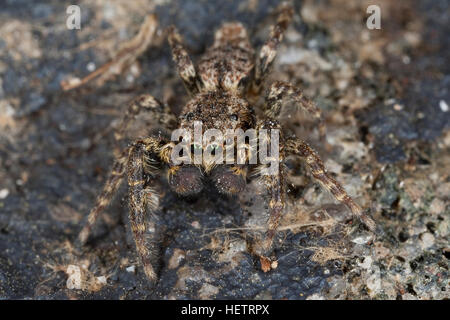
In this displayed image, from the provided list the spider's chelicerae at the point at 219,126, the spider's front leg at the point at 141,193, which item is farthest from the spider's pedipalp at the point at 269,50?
the spider's front leg at the point at 141,193

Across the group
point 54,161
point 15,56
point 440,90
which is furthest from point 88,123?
point 440,90

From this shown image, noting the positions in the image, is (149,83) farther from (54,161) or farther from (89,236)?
(89,236)

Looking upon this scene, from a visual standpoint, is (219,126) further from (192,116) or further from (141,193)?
(141,193)

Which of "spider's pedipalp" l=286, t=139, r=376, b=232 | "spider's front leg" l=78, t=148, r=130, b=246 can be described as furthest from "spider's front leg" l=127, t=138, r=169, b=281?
"spider's pedipalp" l=286, t=139, r=376, b=232

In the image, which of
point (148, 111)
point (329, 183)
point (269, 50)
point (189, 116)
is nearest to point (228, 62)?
point (269, 50)

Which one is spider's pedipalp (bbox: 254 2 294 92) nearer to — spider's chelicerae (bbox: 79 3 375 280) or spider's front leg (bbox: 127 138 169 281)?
spider's chelicerae (bbox: 79 3 375 280)

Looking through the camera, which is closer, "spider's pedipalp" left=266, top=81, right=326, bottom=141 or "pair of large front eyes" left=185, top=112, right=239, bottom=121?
"pair of large front eyes" left=185, top=112, right=239, bottom=121

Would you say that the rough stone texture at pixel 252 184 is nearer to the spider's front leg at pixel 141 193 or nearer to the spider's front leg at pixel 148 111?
the spider's front leg at pixel 141 193

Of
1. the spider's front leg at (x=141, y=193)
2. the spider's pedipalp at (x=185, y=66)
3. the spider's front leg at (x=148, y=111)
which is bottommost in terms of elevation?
the spider's front leg at (x=141, y=193)
